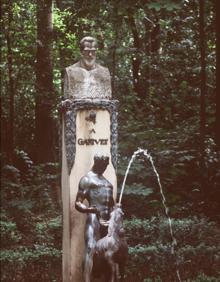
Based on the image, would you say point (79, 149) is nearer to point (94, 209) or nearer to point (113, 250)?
point (94, 209)

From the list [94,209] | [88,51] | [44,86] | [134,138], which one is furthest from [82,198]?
[44,86]

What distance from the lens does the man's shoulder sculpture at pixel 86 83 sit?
9.40 meters

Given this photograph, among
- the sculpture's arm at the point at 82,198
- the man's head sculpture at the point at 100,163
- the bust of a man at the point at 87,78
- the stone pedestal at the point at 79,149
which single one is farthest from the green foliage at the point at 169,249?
the bust of a man at the point at 87,78

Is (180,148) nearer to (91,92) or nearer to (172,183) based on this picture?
(172,183)

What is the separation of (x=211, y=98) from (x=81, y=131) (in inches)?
359

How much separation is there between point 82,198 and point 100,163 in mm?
519

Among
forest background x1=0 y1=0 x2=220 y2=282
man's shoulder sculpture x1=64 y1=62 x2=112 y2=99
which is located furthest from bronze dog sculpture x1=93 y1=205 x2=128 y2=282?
man's shoulder sculpture x1=64 y1=62 x2=112 y2=99

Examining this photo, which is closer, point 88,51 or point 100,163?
point 100,163

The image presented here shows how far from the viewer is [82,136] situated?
9.30 m

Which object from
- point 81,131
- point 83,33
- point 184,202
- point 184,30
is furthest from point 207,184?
point 184,30

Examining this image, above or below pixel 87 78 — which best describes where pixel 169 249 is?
below

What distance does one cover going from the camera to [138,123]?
16812 mm

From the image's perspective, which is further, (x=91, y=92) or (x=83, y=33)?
(x=83, y=33)

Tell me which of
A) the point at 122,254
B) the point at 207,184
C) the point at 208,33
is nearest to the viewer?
the point at 122,254
